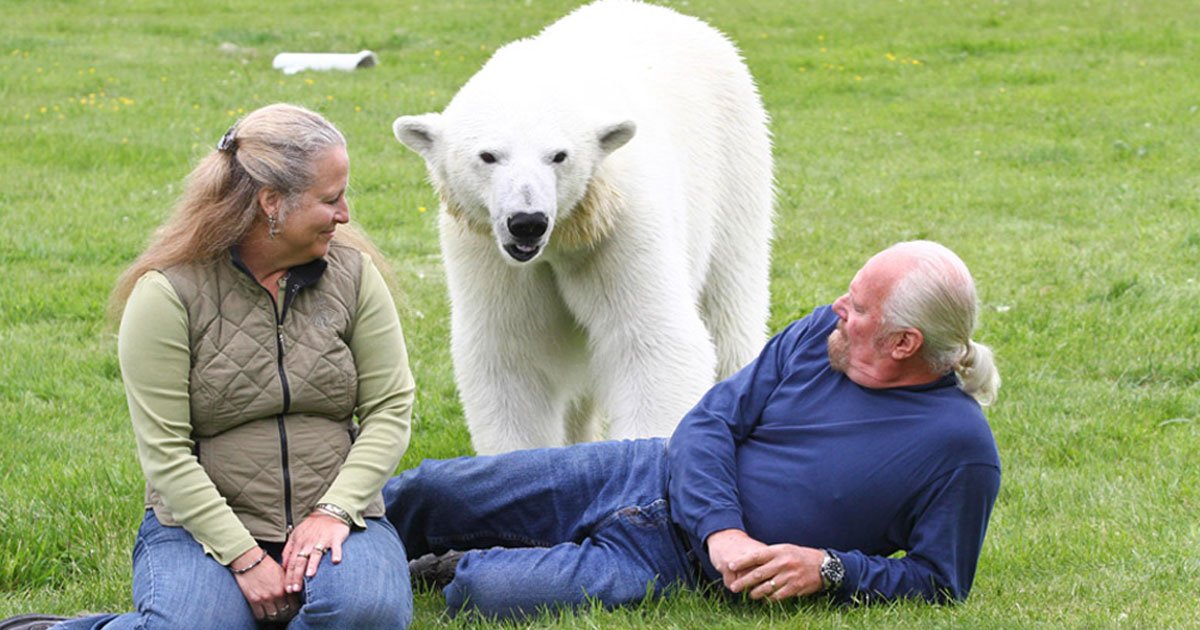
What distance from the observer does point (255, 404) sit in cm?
377

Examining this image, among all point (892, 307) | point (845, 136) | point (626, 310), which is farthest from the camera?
point (845, 136)

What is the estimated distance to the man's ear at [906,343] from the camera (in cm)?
369

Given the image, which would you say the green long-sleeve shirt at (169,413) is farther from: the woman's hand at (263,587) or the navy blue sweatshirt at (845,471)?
the navy blue sweatshirt at (845,471)

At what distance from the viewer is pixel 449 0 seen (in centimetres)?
2209

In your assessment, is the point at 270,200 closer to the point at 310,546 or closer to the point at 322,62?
the point at 310,546

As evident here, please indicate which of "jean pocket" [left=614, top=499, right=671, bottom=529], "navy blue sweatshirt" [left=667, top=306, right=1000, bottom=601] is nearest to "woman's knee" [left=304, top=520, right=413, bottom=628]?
"jean pocket" [left=614, top=499, right=671, bottom=529]

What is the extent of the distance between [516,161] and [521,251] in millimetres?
280

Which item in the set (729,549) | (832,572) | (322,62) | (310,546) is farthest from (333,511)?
(322,62)

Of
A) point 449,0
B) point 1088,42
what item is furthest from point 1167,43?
point 449,0

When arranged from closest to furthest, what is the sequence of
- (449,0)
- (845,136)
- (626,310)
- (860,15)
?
(626,310) → (845,136) → (860,15) → (449,0)

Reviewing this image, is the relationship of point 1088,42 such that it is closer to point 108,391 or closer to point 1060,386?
point 1060,386

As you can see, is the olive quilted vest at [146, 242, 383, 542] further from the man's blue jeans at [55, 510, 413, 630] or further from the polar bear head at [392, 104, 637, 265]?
the polar bear head at [392, 104, 637, 265]

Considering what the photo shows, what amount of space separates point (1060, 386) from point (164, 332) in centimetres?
413

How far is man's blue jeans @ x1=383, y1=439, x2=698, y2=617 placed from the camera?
4004 millimetres
